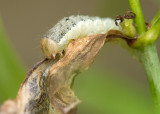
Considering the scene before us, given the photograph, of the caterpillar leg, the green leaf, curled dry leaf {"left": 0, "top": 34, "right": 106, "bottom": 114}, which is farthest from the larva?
the green leaf

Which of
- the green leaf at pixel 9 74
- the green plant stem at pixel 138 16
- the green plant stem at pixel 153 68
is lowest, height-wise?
the green plant stem at pixel 153 68

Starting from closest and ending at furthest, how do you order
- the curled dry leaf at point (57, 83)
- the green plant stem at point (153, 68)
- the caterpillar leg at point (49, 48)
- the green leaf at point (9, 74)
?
the curled dry leaf at point (57, 83) → the green plant stem at point (153, 68) → the caterpillar leg at point (49, 48) → the green leaf at point (9, 74)

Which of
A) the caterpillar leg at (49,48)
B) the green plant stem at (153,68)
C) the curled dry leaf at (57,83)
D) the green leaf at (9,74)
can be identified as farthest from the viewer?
the green leaf at (9,74)

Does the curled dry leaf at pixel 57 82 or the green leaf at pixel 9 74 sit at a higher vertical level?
the green leaf at pixel 9 74

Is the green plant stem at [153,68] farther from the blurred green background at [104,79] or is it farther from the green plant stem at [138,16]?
the blurred green background at [104,79]

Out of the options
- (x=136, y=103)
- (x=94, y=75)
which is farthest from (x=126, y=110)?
(x=94, y=75)

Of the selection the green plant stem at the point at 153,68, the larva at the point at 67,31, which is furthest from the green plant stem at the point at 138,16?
the larva at the point at 67,31

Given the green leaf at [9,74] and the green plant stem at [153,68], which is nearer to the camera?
the green plant stem at [153,68]
